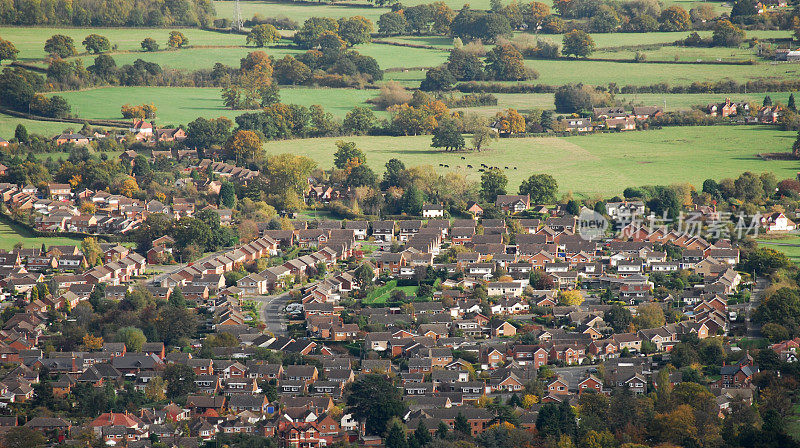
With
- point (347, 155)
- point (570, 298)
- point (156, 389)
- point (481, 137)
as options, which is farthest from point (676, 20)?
point (156, 389)

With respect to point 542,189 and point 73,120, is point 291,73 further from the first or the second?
point 542,189

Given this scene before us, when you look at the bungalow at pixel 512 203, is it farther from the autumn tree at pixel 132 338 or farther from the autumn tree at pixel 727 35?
the autumn tree at pixel 727 35

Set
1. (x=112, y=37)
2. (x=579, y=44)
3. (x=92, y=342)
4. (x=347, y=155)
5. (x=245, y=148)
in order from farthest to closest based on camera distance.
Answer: (x=112, y=37) → (x=579, y=44) → (x=245, y=148) → (x=347, y=155) → (x=92, y=342)

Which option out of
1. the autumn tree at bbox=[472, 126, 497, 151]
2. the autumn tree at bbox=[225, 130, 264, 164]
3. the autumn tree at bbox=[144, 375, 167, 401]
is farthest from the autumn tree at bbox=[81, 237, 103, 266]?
the autumn tree at bbox=[472, 126, 497, 151]

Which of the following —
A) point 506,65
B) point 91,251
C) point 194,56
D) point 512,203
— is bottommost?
point 91,251

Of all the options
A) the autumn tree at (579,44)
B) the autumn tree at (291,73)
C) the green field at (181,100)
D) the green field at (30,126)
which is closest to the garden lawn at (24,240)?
the green field at (30,126)

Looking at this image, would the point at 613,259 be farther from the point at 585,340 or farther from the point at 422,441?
the point at 422,441

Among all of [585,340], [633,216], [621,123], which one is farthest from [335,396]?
[621,123]
